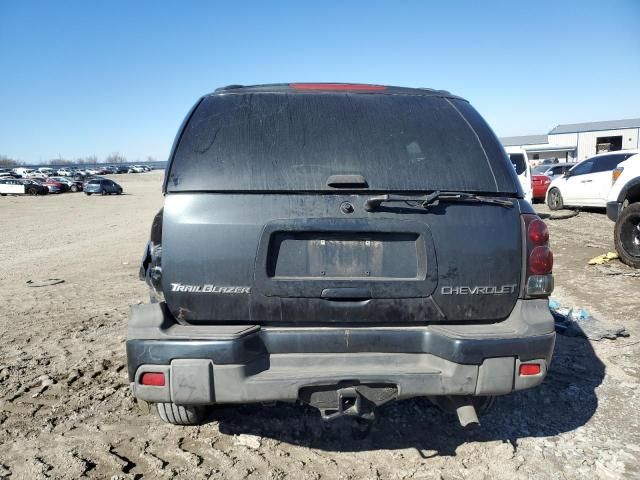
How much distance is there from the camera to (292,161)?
2555 mm

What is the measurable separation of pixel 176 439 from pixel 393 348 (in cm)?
154

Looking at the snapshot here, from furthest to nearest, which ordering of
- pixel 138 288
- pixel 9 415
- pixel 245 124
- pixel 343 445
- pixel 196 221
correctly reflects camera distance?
pixel 138 288 → pixel 9 415 → pixel 343 445 → pixel 245 124 → pixel 196 221

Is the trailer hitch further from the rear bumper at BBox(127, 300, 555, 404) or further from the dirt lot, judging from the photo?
the dirt lot

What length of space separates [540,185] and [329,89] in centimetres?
1830

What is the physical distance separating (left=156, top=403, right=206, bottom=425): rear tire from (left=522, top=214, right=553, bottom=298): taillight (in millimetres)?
2029

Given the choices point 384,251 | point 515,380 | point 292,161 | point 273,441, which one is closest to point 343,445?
point 273,441

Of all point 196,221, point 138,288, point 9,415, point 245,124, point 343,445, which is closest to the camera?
point 196,221

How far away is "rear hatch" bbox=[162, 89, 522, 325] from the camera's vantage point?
244cm

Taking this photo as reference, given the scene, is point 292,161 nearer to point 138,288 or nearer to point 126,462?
point 126,462

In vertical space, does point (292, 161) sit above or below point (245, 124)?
below

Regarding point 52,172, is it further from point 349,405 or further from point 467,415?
point 467,415

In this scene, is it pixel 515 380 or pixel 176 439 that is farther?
pixel 176 439

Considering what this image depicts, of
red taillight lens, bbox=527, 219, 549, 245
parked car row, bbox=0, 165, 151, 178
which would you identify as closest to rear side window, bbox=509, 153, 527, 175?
red taillight lens, bbox=527, 219, 549, 245

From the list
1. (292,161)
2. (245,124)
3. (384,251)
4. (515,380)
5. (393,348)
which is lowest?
(515,380)
